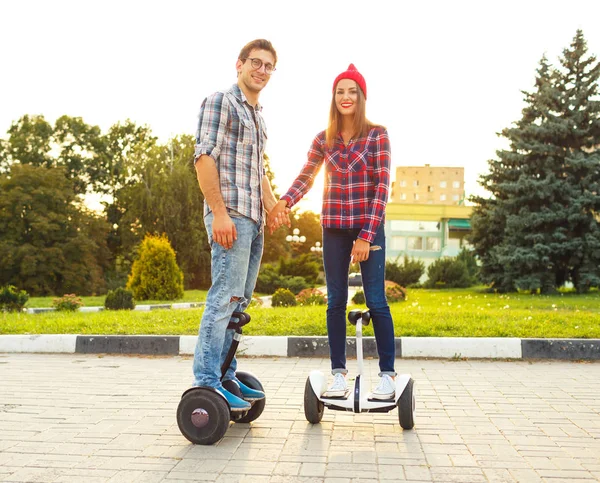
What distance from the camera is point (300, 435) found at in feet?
11.9

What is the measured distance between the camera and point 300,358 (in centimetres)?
685

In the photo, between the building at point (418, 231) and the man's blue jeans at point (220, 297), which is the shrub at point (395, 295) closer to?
the man's blue jeans at point (220, 297)

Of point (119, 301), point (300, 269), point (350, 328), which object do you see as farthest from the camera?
point (300, 269)

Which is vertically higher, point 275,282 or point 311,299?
point 275,282

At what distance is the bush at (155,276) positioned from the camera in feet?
65.8

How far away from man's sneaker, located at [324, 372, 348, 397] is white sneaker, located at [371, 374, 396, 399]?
0.18 m

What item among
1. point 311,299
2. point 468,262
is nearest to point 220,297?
point 311,299

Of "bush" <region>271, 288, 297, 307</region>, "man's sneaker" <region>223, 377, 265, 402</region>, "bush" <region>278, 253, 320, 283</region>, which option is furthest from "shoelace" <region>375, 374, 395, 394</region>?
"bush" <region>278, 253, 320, 283</region>

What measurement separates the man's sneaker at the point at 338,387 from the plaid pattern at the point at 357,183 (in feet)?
3.01

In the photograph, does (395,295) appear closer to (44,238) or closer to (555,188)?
(555,188)

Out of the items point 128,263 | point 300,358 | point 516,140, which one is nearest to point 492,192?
point 516,140

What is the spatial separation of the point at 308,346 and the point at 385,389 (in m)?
3.26

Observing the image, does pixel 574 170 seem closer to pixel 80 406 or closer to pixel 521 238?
pixel 521 238

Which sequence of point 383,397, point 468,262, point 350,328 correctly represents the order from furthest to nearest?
point 468,262 < point 350,328 < point 383,397
